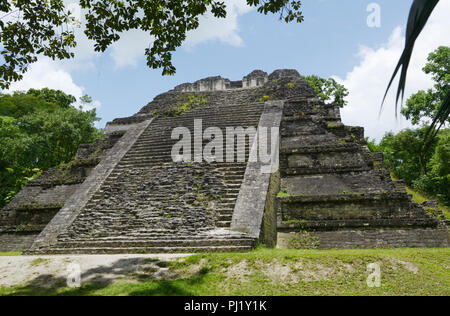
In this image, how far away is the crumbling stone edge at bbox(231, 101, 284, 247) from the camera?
19.9 ft

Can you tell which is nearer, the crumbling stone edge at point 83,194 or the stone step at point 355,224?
the stone step at point 355,224

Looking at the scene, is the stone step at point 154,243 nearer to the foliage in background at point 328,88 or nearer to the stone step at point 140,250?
the stone step at point 140,250

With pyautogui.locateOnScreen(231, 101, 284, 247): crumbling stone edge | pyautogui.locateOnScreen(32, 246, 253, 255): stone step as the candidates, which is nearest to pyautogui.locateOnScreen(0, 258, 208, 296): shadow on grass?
pyautogui.locateOnScreen(32, 246, 253, 255): stone step

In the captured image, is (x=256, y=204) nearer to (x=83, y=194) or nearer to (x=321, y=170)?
(x=321, y=170)

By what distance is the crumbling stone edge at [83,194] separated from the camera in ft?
22.8

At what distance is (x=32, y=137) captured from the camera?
1551 centimetres

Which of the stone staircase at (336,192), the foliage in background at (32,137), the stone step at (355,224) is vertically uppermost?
the foliage in background at (32,137)

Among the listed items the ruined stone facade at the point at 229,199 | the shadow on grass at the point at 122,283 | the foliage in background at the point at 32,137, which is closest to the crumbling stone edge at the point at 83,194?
the ruined stone facade at the point at 229,199

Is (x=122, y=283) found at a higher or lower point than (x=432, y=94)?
lower

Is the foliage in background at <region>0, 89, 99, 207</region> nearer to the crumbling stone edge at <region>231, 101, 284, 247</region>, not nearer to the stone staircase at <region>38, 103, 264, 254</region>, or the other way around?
the stone staircase at <region>38, 103, 264, 254</region>

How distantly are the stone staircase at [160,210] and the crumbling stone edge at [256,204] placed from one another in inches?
8.2

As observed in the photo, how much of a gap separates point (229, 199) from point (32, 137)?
501 inches

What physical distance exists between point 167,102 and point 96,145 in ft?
12.3

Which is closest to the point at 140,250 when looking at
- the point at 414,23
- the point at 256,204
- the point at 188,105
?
the point at 256,204
